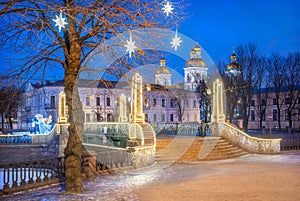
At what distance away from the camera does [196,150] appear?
20203mm

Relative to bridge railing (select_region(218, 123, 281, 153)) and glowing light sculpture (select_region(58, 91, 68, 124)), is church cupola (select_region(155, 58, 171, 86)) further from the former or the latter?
glowing light sculpture (select_region(58, 91, 68, 124))

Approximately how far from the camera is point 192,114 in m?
77.5

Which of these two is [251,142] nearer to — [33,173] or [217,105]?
[217,105]

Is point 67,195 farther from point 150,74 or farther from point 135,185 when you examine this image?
point 150,74

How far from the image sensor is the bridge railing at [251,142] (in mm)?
22594

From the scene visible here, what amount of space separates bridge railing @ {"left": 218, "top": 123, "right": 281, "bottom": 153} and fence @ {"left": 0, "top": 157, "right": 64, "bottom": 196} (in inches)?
492

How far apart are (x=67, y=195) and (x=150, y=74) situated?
4.13 meters

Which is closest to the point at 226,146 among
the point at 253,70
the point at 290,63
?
the point at 253,70

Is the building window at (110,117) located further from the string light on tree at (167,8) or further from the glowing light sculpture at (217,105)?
the string light on tree at (167,8)

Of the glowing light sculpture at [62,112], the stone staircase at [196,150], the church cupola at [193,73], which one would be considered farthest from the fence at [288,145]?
the church cupola at [193,73]

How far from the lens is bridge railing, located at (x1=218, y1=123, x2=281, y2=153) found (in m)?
22.6

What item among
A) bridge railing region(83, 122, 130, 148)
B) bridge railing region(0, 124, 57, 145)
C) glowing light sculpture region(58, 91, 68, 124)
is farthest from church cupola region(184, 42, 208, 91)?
bridge railing region(83, 122, 130, 148)

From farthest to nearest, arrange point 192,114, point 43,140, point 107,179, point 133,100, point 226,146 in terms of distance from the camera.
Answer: point 192,114 < point 43,140 < point 226,146 < point 133,100 < point 107,179

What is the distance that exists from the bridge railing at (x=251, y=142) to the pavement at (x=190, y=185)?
5649 mm
